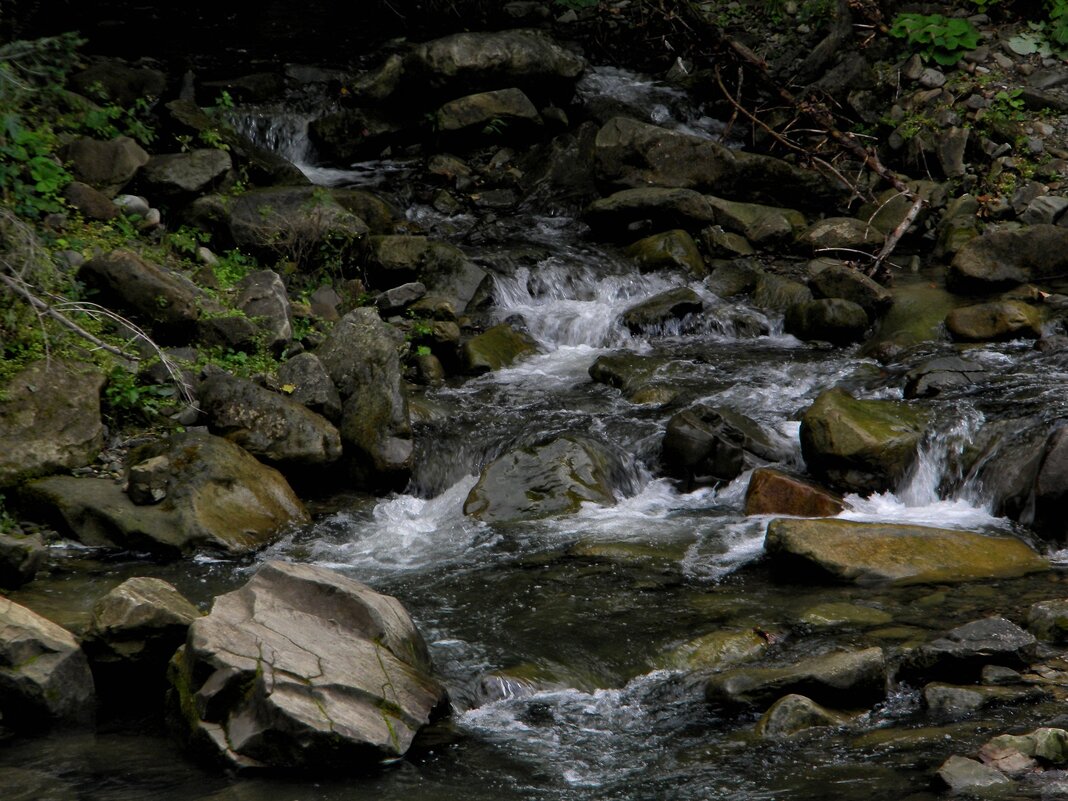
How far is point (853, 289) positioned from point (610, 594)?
5476 millimetres

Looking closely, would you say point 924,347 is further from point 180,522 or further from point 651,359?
point 180,522

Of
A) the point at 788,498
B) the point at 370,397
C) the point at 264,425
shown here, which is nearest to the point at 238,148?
the point at 370,397

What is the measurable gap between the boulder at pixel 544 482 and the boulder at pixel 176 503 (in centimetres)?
136

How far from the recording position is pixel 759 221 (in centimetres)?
1195

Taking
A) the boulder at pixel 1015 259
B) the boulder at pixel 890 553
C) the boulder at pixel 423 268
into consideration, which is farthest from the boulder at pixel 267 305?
the boulder at pixel 1015 259

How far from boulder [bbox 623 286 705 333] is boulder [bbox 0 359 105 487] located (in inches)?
209

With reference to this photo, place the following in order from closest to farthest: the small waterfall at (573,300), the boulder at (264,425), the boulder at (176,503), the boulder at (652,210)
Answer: the boulder at (176,503) < the boulder at (264,425) < the small waterfall at (573,300) < the boulder at (652,210)

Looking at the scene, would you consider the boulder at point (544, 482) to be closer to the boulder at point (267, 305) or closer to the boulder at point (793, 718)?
the boulder at point (267, 305)

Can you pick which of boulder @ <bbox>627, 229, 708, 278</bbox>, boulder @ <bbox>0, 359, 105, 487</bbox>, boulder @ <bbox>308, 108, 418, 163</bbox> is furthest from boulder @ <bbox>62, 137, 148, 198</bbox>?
boulder @ <bbox>627, 229, 708, 278</bbox>

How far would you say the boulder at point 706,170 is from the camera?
41.1ft

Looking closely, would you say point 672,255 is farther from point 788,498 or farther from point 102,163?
point 102,163

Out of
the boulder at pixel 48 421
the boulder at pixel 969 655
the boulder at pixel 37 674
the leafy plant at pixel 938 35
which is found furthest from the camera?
the leafy plant at pixel 938 35

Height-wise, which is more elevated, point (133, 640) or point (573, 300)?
point (573, 300)

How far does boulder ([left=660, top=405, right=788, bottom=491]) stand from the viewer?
7.75m
